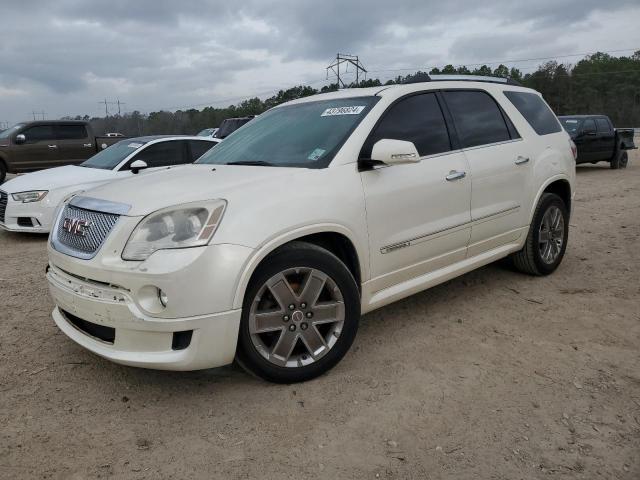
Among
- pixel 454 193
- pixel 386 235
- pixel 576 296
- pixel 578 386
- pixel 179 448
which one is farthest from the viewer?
pixel 576 296

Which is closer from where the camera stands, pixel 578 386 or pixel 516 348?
pixel 578 386

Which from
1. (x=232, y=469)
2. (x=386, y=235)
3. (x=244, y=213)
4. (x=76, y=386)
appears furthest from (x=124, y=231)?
(x=386, y=235)

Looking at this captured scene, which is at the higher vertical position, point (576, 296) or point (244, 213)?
point (244, 213)

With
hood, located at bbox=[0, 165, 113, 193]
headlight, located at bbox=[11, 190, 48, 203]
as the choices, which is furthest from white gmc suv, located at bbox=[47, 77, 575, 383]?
headlight, located at bbox=[11, 190, 48, 203]

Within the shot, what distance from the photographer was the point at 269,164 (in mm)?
3484

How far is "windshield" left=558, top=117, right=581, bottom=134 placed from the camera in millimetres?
15234

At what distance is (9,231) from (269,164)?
5995 millimetres

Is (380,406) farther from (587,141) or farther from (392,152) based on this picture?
(587,141)

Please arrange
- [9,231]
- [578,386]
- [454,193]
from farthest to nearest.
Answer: [9,231] → [454,193] → [578,386]

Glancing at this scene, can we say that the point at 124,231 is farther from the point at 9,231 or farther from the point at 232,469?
the point at 9,231

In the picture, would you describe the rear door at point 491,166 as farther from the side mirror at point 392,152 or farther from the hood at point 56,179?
the hood at point 56,179

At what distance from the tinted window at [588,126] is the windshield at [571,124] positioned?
17 centimetres

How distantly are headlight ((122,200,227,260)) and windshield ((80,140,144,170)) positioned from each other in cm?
538

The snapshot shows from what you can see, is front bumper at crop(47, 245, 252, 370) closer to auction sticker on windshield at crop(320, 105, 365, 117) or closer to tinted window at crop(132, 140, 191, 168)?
auction sticker on windshield at crop(320, 105, 365, 117)
